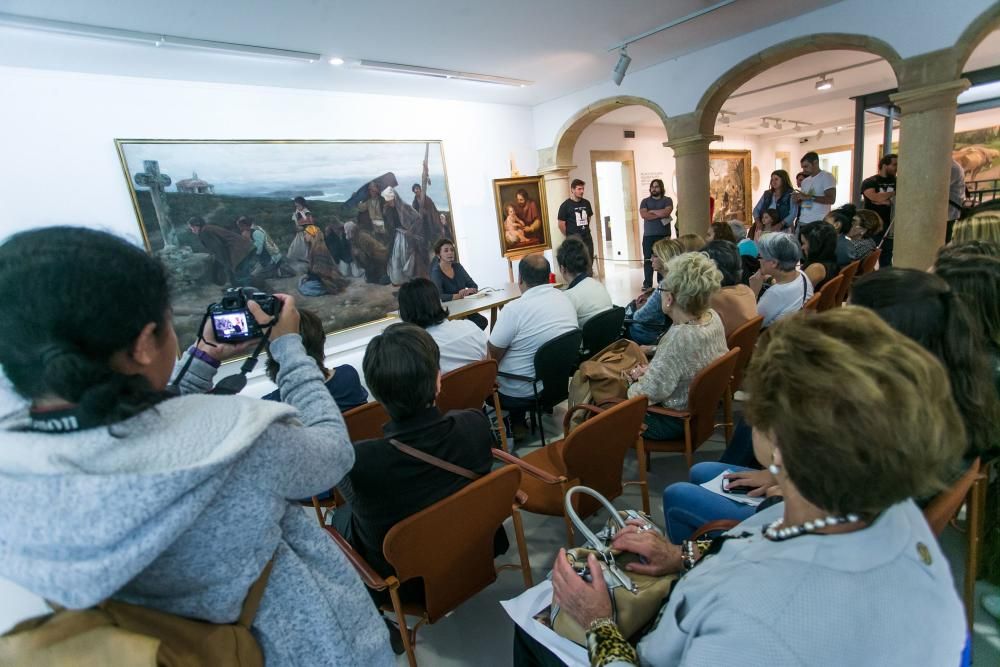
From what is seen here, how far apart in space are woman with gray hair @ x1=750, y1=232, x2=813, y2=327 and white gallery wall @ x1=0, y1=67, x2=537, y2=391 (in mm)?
4308

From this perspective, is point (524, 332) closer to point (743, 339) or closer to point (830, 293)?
point (743, 339)

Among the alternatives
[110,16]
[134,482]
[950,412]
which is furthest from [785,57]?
[134,482]

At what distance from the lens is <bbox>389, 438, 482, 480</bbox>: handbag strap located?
1.36 metres

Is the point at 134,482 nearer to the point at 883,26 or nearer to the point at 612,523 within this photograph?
the point at 612,523

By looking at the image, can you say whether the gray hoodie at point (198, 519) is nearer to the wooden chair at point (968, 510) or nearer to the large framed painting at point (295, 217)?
the wooden chair at point (968, 510)

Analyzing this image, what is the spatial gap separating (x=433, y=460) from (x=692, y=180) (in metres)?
5.68

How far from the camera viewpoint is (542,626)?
1099mm

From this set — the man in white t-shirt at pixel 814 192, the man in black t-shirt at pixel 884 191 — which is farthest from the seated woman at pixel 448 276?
the man in black t-shirt at pixel 884 191

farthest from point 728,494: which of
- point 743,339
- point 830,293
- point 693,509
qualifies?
point 830,293

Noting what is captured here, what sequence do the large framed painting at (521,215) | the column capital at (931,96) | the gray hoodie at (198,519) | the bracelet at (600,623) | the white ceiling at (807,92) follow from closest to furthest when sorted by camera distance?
the gray hoodie at (198,519) → the bracelet at (600,623) → the column capital at (931,96) → the white ceiling at (807,92) → the large framed painting at (521,215)

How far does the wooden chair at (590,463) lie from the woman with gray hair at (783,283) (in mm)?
1712

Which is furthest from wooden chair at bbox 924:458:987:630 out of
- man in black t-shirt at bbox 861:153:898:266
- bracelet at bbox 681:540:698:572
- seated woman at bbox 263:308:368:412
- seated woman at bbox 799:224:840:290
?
man in black t-shirt at bbox 861:153:898:266

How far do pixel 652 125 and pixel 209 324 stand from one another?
11286mm

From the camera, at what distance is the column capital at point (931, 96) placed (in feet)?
12.9
